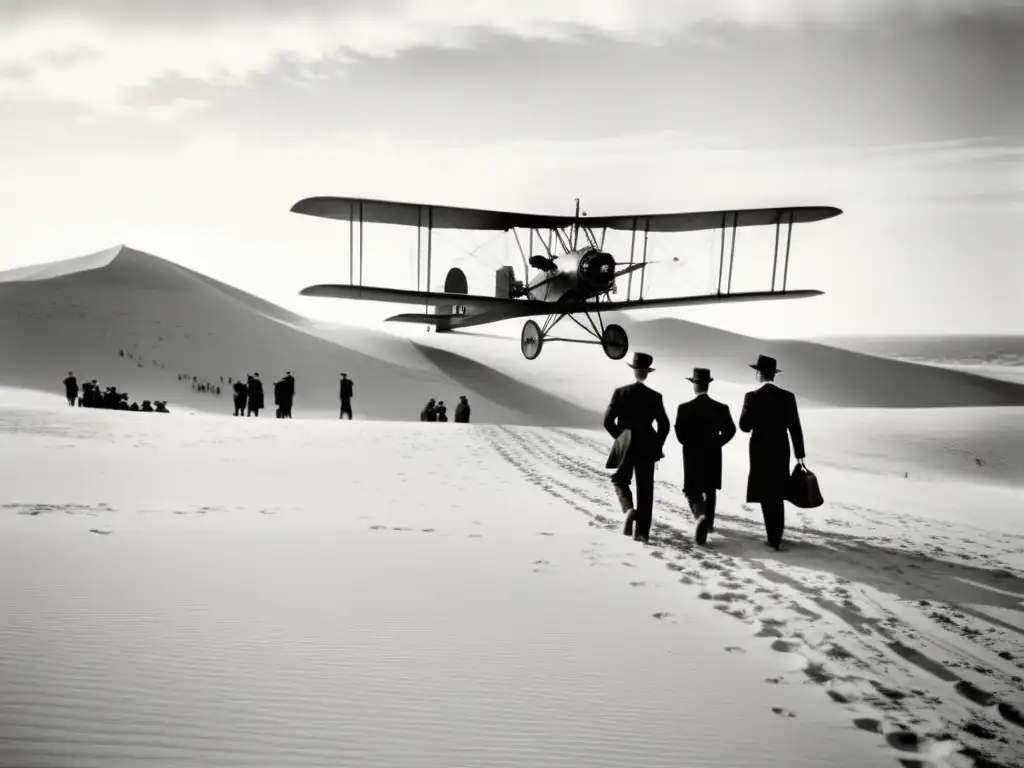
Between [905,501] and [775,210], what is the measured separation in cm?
1039

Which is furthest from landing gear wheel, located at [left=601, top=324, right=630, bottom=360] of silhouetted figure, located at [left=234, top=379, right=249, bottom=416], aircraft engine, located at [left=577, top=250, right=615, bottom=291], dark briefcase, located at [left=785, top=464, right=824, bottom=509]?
dark briefcase, located at [left=785, top=464, right=824, bottom=509]

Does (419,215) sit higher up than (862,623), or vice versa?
(419,215)

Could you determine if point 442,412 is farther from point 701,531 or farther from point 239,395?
point 701,531

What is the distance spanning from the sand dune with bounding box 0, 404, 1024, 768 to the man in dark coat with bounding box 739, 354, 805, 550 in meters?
0.49

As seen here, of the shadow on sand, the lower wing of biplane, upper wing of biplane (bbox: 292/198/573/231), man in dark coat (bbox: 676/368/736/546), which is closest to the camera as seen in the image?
man in dark coat (bbox: 676/368/736/546)

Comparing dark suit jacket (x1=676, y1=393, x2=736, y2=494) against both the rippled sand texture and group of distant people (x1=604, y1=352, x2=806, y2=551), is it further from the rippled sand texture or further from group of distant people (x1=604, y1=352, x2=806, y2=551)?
the rippled sand texture

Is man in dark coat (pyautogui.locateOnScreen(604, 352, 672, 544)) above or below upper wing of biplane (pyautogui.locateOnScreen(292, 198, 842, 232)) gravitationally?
below

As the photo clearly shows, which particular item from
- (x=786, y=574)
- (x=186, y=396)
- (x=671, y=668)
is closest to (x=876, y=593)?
(x=786, y=574)

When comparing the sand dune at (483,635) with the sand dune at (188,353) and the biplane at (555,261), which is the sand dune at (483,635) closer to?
the biplane at (555,261)

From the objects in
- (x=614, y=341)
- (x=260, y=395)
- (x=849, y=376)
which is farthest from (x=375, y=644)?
(x=849, y=376)

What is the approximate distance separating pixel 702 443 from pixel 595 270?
12811 mm

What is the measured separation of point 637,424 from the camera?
8.48 meters

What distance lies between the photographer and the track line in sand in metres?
4.02

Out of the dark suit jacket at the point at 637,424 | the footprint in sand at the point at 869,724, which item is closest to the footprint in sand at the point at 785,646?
the footprint in sand at the point at 869,724
